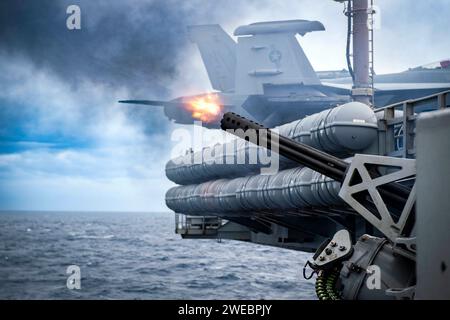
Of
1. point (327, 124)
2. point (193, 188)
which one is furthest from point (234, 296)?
point (327, 124)

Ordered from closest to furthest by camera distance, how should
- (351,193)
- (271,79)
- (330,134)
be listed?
(351,193) → (330,134) → (271,79)

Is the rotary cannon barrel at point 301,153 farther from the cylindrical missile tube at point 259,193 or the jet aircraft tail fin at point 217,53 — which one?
the jet aircraft tail fin at point 217,53

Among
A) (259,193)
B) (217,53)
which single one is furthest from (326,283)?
(217,53)

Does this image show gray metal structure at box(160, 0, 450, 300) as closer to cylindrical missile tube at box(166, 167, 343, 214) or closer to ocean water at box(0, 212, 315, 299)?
cylindrical missile tube at box(166, 167, 343, 214)

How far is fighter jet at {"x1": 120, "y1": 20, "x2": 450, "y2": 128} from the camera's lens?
45969 millimetres

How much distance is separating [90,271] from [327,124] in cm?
3689

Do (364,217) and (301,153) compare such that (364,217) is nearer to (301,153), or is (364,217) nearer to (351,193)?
(351,193)

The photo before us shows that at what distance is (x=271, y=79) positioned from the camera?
169ft

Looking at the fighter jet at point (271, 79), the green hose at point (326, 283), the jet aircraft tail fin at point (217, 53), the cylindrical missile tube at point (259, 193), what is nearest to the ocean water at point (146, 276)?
the cylindrical missile tube at point (259, 193)

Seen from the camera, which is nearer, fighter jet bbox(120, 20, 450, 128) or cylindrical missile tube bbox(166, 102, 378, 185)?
cylindrical missile tube bbox(166, 102, 378, 185)

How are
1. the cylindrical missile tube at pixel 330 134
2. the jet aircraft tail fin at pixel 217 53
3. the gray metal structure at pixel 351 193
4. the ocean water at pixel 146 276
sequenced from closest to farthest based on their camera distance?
1. the gray metal structure at pixel 351 193
2. the cylindrical missile tube at pixel 330 134
3. the ocean water at pixel 146 276
4. the jet aircraft tail fin at pixel 217 53

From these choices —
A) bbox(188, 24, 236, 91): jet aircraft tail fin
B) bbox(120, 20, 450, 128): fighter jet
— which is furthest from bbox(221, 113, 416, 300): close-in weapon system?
bbox(188, 24, 236, 91): jet aircraft tail fin

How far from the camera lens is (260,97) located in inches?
→ 1827

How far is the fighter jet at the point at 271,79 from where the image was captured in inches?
1810
